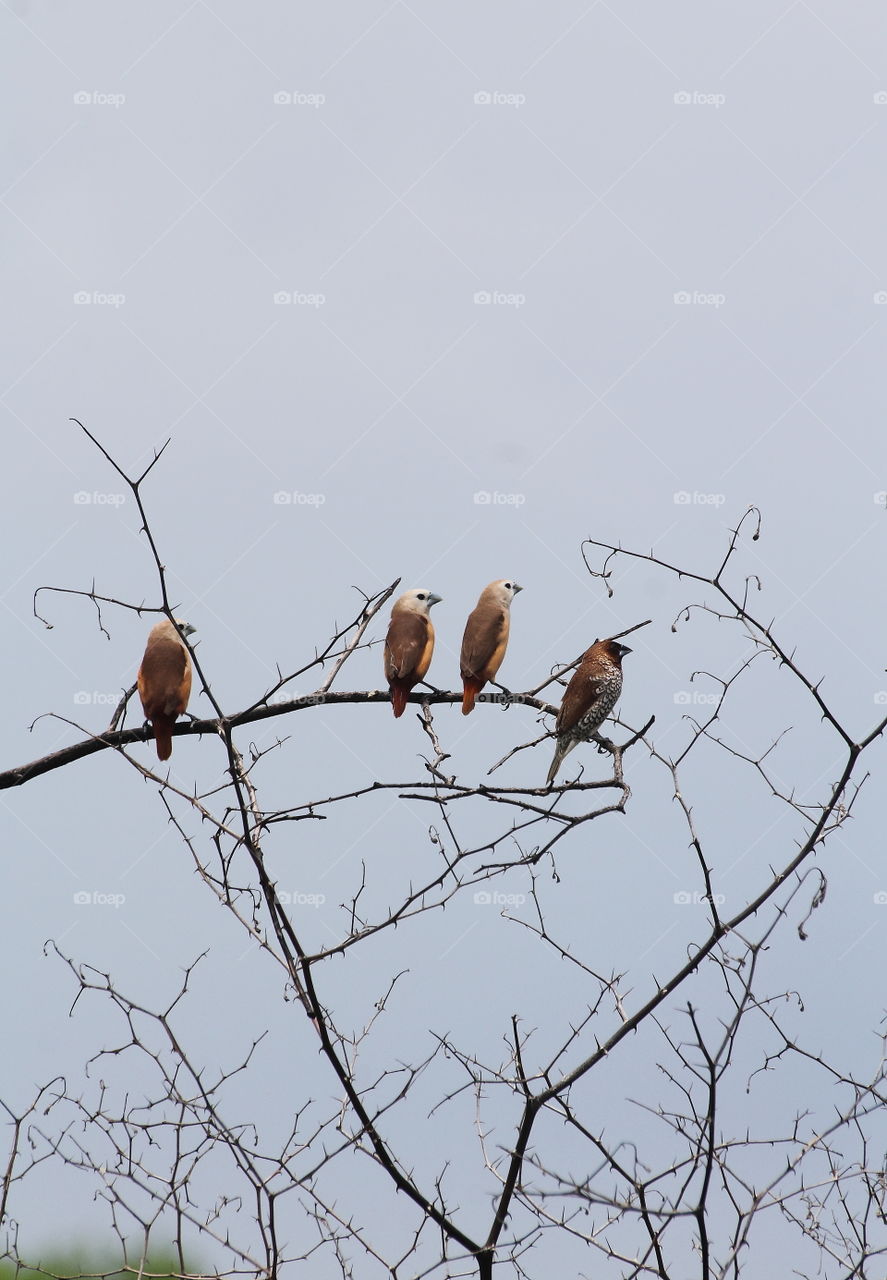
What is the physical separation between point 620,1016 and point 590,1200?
1.70ft

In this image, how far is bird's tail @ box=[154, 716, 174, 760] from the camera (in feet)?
14.0

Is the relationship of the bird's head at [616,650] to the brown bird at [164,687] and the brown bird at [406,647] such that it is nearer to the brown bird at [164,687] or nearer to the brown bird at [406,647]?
the brown bird at [406,647]

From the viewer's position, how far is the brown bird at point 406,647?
4277mm

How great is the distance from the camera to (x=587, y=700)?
4016 mm

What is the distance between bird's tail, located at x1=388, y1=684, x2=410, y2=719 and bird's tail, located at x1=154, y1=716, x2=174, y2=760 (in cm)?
81

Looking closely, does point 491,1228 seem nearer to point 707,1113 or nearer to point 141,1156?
point 707,1113

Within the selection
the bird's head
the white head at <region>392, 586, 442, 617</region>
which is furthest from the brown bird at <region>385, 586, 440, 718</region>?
the bird's head

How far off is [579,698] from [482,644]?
52cm

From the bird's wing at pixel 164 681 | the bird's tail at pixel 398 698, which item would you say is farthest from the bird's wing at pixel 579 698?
the bird's wing at pixel 164 681

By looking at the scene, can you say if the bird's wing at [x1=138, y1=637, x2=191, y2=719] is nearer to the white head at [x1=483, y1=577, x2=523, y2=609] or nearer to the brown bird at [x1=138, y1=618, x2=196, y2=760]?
the brown bird at [x1=138, y1=618, x2=196, y2=760]

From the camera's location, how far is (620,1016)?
2.90 metres

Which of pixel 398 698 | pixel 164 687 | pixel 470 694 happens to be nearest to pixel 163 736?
pixel 164 687

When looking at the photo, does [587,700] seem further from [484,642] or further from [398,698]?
[398,698]

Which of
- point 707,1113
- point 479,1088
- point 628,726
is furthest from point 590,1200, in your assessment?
point 628,726
